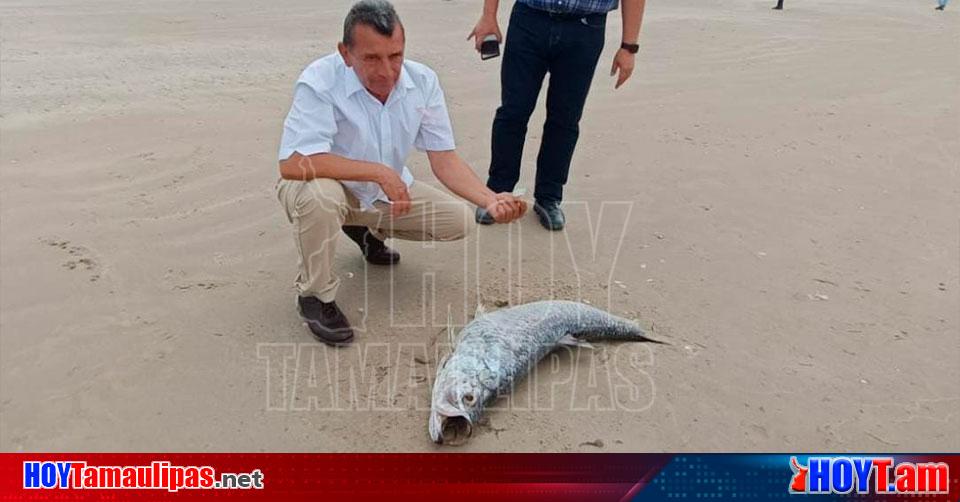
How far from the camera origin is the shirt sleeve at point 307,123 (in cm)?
311

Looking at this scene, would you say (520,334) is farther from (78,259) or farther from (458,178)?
(78,259)

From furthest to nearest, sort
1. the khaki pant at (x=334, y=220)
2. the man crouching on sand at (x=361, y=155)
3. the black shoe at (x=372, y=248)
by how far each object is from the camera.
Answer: the black shoe at (x=372, y=248) < the khaki pant at (x=334, y=220) < the man crouching on sand at (x=361, y=155)

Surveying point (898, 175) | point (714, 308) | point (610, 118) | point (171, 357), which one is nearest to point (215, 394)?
point (171, 357)

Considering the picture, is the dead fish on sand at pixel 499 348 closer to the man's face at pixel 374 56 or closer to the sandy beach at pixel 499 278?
the sandy beach at pixel 499 278

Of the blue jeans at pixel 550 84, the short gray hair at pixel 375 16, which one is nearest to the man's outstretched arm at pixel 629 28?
the blue jeans at pixel 550 84

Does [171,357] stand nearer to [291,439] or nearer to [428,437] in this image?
[291,439]

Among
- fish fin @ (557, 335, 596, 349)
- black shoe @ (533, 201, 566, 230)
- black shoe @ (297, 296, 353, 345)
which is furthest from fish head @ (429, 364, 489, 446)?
black shoe @ (533, 201, 566, 230)

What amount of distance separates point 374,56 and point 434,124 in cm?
56

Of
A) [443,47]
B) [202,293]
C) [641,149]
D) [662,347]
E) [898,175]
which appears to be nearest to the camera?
[662,347]

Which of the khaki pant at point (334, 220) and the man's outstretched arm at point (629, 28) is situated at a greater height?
the man's outstretched arm at point (629, 28)

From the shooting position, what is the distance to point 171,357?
324 centimetres

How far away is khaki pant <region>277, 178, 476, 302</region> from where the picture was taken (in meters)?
3.19

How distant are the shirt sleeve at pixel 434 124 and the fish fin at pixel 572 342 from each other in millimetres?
1094

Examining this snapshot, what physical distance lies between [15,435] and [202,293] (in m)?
1.15
